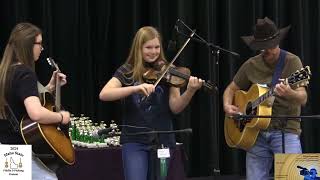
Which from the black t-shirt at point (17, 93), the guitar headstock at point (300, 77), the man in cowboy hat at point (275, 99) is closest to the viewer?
the black t-shirt at point (17, 93)

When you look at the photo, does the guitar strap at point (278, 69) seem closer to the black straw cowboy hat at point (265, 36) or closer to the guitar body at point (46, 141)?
the black straw cowboy hat at point (265, 36)

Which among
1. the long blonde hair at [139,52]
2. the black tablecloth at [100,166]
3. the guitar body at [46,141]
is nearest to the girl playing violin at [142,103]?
the long blonde hair at [139,52]

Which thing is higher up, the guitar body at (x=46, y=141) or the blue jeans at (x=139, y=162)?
the guitar body at (x=46, y=141)

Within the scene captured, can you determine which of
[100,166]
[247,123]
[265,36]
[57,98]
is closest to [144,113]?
[57,98]

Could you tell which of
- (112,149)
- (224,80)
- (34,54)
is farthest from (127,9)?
(34,54)

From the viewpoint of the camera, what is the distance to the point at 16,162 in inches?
133

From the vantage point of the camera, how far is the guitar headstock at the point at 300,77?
4227 mm

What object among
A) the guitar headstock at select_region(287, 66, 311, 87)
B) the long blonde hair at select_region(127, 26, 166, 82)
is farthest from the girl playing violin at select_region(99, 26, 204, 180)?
the guitar headstock at select_region(287, 66, 311, 87)

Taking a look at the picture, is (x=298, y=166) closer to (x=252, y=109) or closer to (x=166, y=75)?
(x=252, y=109)

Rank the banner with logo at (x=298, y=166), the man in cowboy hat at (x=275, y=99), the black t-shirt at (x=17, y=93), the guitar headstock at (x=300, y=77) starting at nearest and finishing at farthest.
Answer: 1. the black t-shirt at (x=17, y=93)
2. the banner with logo at (x=298, y=166)
3. the guitar headstock at (x=300, y=77)
4. the man in cowboy hat at (x=275, y=99)

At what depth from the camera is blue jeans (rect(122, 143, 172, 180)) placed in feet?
13.0

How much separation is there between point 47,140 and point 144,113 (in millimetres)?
675

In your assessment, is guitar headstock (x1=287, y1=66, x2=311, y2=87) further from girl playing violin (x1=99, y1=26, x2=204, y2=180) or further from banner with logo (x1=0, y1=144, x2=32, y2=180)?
banner with logo (x1=0, y1=144, x2=32, y2=180)

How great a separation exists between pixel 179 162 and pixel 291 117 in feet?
4.81
